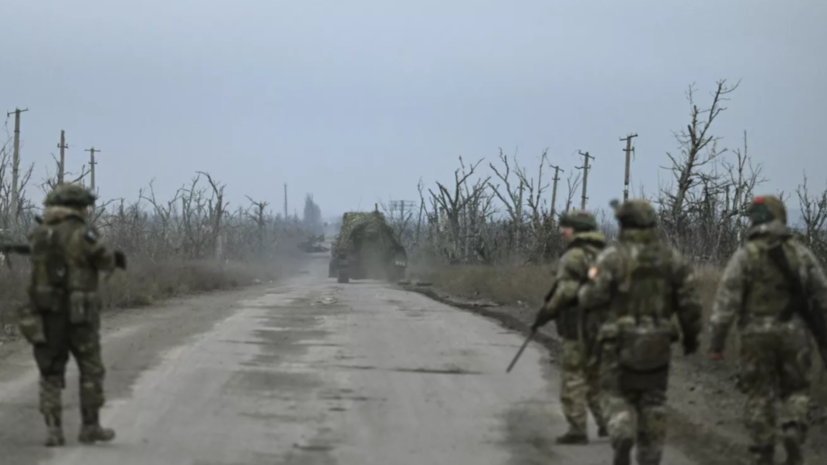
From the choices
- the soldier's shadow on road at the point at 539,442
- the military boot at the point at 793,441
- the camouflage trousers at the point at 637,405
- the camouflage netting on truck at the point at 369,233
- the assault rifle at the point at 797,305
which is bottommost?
the soldier's shadow on road at the point at 539,442

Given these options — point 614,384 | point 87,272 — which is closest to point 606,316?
point 614,384

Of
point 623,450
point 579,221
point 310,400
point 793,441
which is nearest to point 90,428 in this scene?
point 310,400

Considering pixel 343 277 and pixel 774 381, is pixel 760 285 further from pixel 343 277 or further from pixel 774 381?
pixel 343 277

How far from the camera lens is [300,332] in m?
16.4

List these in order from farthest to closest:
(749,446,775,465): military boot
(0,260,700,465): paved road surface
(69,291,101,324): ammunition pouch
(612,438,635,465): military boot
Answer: (0,260,700,465): paved road surface, (69,291,101,324): ammunition pouch, (749,446,775,465): military boot, (612,438,635,465): military boot

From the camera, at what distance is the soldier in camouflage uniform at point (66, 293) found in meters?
7.72

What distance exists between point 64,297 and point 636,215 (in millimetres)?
4135

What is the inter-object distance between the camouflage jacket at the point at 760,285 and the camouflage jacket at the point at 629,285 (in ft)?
0.88

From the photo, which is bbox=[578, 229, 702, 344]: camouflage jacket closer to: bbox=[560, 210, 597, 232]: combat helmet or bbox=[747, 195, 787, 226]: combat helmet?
bbox=[747, 195, 787, 226]: combat helmet

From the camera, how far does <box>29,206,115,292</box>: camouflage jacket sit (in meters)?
7.72

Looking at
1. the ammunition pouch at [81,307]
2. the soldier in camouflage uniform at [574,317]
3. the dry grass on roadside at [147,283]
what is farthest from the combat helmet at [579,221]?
the dry grass on roadside at [147,283]

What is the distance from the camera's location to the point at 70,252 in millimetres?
7742

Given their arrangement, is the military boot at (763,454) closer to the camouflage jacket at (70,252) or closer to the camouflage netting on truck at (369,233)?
the camouflage jacket at (70,252)

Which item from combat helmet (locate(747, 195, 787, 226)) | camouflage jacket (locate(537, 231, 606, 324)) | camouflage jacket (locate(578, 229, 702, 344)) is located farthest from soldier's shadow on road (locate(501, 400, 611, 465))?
combat helmet (locate(747, 195, 787, 226))
